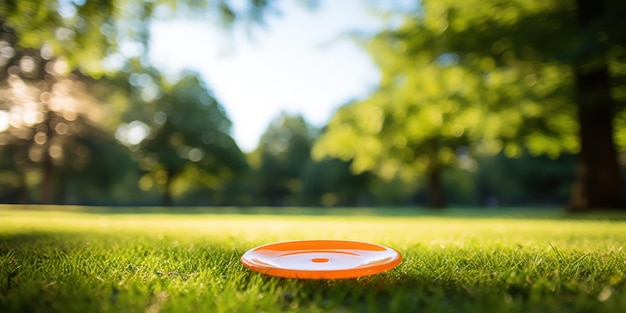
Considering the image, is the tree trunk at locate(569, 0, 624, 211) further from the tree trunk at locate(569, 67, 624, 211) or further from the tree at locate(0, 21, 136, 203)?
the tree at locate(0, 21, 136, 203)

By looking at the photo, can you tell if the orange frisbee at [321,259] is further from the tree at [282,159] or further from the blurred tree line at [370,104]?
the tree at [282,159]

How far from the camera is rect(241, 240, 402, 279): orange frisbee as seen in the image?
6.28 feet

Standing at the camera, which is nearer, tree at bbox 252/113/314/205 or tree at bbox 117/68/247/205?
tree at bbox 117/68/247/205

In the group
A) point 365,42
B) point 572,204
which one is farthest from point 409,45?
point 572,204

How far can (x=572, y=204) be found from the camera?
36.7ft

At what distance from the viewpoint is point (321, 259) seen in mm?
2438

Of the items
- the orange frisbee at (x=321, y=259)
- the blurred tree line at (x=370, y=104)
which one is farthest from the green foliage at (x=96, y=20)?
the orange frisbee at (x=321, y=259)

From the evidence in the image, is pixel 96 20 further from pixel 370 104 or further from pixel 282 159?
pixel 282 159

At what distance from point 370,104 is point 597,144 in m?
7.62

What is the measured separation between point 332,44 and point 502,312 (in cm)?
1242

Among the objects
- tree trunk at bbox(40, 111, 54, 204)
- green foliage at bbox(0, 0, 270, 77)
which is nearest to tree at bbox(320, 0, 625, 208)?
green foliage at bbox(0, 0, 270, 77)

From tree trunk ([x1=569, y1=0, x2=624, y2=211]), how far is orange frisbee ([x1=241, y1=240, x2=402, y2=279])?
10.1 meters

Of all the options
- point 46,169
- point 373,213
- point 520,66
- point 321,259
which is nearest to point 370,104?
point 373,213

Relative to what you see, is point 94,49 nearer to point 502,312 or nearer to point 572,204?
point 502,312
